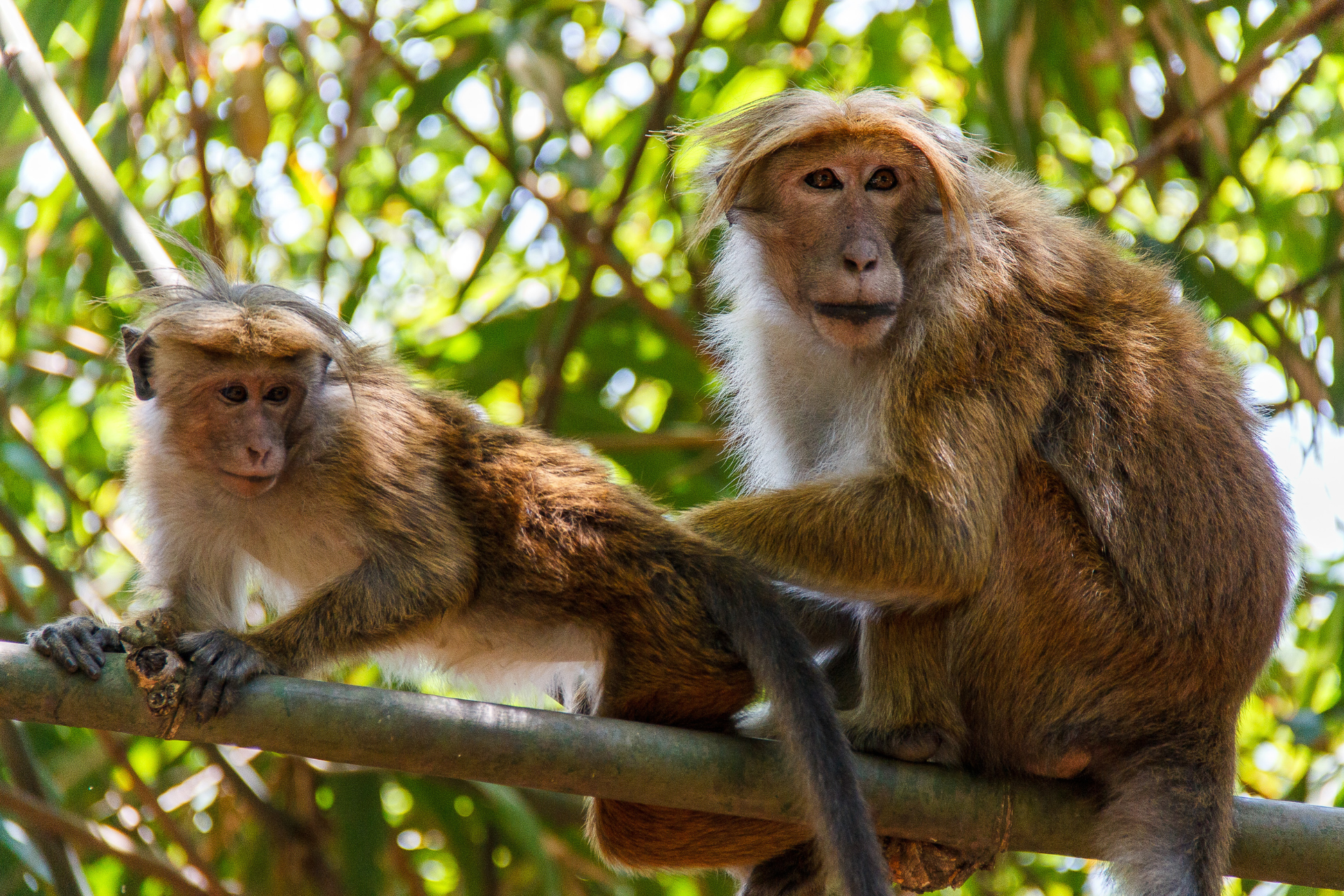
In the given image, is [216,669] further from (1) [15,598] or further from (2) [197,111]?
(2) [197,111]

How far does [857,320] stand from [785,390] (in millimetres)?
877

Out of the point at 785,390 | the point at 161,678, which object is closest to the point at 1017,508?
the point at 785,390

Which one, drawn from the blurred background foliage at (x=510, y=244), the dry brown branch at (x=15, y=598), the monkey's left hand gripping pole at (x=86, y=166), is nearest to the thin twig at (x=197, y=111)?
the blurred background foliage at (x=510, y=244)

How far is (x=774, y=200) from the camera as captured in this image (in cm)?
452

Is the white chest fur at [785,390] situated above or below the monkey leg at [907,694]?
above

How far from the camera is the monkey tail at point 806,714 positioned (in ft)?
10.8

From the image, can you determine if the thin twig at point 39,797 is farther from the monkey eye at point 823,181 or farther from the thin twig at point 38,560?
the monkey eye at point 823,181

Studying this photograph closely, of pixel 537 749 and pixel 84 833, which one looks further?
pixel 84 833

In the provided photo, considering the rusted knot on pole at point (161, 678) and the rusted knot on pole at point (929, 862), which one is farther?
the rusted knot on pole at point (929, 862)

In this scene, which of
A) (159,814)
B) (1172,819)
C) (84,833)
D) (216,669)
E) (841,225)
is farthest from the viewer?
(159,814)

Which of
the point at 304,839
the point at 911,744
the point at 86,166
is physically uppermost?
the point at 86,166

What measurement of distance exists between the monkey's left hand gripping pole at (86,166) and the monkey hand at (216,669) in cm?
157

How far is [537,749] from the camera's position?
3186mm

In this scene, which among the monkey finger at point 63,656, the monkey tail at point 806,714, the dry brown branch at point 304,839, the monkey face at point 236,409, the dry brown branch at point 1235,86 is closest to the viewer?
the monkey finger at point 63,656
